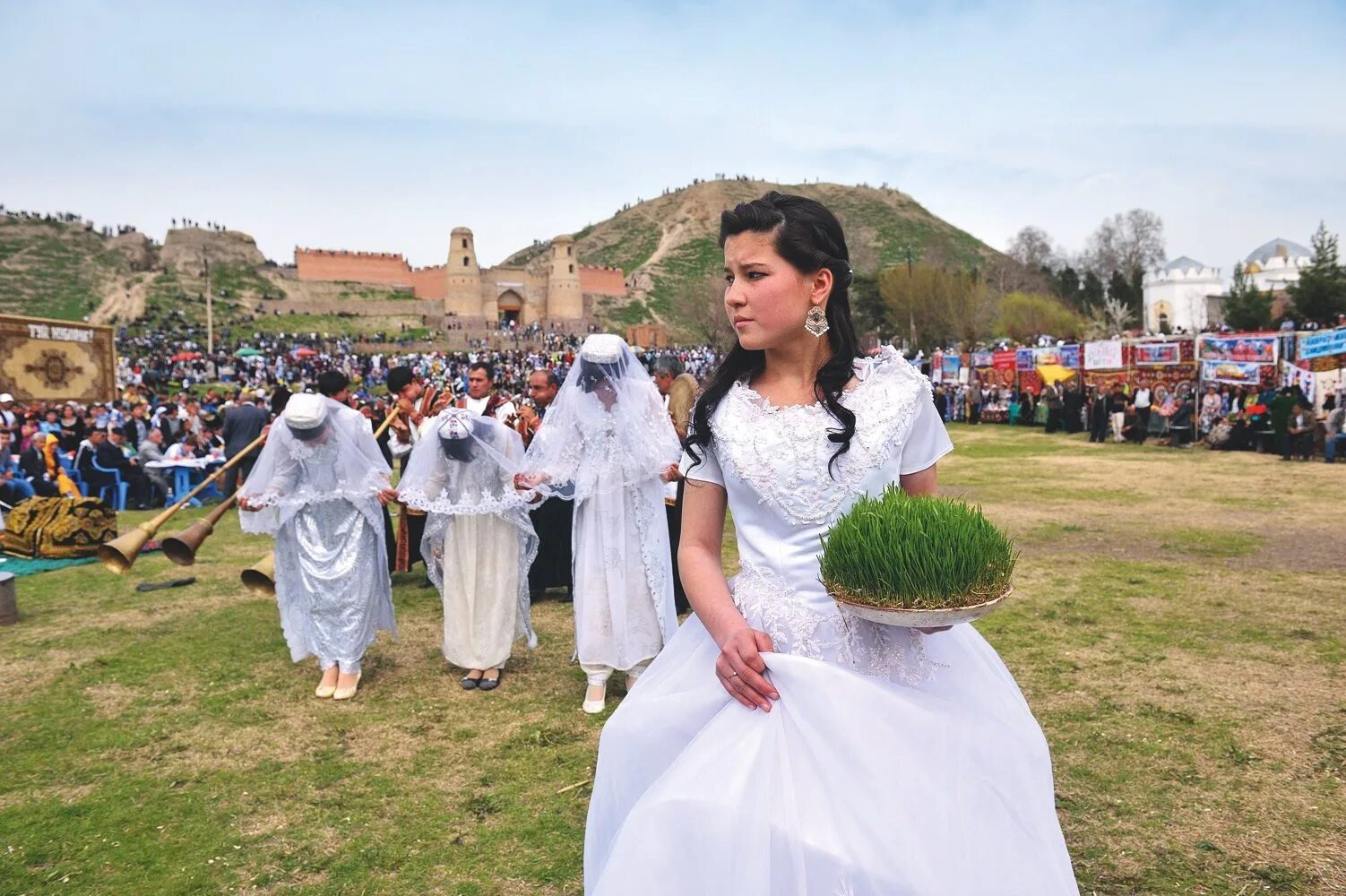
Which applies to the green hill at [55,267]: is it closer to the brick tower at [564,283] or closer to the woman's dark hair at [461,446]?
the brick tower at [564,283]

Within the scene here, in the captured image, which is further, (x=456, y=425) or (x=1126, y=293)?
(x=1126, y=293)

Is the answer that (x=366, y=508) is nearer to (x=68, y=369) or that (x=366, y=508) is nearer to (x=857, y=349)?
(x=857, y=349)

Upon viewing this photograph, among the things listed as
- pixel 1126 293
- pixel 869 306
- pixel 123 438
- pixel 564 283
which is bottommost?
pixel 123 438

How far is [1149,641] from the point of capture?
577cm

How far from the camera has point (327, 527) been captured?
18.2 feet

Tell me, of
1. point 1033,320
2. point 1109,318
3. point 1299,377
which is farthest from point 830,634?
point 1109,318

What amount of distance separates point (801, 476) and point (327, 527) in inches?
175

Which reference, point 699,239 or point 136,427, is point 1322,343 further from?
point 699,239

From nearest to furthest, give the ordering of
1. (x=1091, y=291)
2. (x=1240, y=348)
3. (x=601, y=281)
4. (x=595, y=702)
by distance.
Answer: (x=595, y=702), (x=1240, y=348), (x=1091, y=291), (x=601, y=281)

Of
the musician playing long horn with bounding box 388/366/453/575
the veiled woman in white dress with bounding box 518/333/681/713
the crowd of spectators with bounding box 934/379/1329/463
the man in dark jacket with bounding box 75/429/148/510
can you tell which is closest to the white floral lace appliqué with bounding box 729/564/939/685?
the veiled woman in white dress with bounding box 518/333/681/713

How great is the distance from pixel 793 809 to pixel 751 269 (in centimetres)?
110

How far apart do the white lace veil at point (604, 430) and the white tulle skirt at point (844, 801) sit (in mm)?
3559

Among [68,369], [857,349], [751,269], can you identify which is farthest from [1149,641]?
[68,369]

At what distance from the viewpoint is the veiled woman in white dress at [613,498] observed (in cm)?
516
